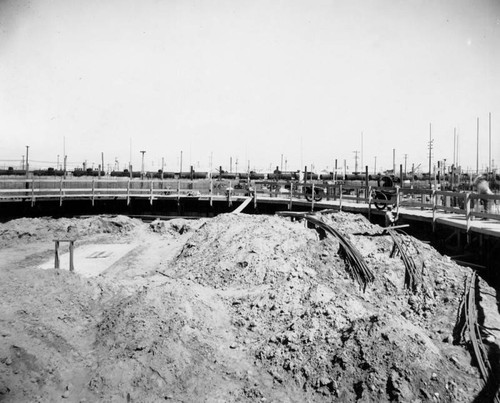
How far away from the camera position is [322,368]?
19.2 ft

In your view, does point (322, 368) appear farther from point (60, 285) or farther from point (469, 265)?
point (469, 265)

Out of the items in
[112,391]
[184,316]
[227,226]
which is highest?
[227,226]

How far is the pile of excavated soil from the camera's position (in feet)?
18.0

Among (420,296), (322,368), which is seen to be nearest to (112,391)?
(322,368)

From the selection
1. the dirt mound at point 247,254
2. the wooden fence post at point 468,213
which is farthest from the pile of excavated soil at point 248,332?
the wooden fence post at point 468,213

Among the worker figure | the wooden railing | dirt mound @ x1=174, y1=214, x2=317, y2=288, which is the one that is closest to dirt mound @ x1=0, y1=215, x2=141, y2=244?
the wooden railing

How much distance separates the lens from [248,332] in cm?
712

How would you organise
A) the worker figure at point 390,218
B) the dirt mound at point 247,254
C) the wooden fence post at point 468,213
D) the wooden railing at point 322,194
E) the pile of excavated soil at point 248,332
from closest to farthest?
1. the pile of excavated soil at point 248,332
2. the dirt mound at point 247,254
3. the wooden fence post at point 468,213
4. the wooden railing at point 322,194
5. the worker figure at point 390,218

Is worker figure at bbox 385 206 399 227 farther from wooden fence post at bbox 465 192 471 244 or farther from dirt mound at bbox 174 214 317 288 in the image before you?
dirt mound at bbox 174 214 317 288

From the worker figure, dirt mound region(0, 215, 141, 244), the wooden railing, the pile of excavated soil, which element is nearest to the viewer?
the pile of excavated soil

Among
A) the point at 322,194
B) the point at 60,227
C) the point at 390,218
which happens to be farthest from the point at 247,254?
the point at 60,227

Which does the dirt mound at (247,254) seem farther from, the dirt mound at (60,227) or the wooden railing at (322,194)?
the dirt mound at (60,227)

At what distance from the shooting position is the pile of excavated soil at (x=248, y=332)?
5484 mm

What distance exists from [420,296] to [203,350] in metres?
5.60
